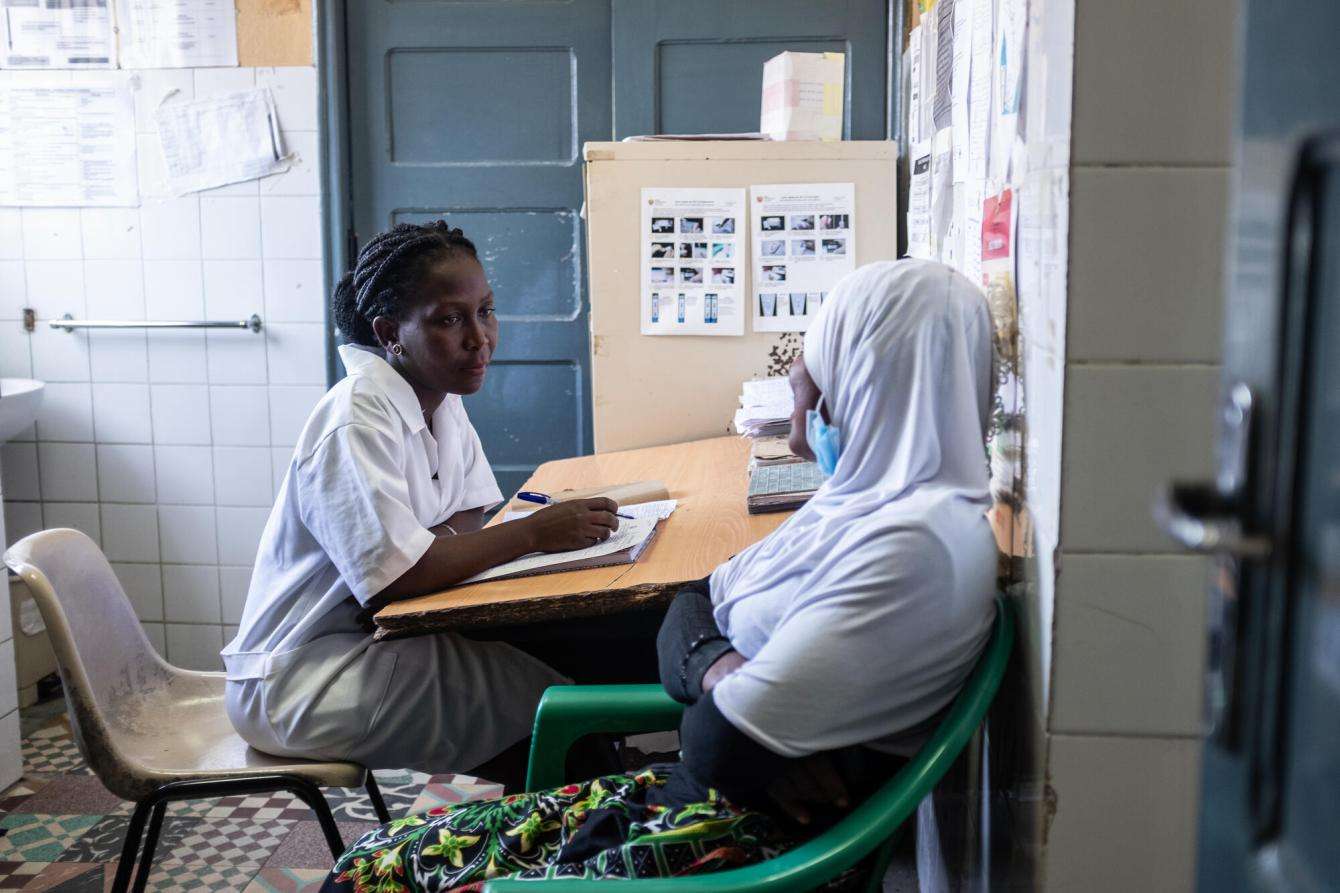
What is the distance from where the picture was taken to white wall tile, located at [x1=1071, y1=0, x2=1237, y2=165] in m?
1.01

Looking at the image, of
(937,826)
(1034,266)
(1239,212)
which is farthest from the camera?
(937,826)

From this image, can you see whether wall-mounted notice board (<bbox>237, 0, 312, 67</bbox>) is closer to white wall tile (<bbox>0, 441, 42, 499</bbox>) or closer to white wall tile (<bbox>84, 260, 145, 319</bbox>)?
white wall tile (<bbox>84, 260, 145, 319</bbox>)

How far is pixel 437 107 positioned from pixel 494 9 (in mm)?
311

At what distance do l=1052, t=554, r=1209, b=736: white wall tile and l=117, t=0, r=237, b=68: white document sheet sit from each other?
10.3ft

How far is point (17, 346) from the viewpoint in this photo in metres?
3.66

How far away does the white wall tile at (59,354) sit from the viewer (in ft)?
12.0

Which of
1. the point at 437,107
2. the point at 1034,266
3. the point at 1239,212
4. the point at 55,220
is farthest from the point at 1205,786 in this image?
the point at 55,220

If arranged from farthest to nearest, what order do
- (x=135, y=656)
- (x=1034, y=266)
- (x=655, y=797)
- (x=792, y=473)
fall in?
1. (x=792, y=473)
2. (x=135, y=656)
3. (x=655, y=797)
4. (x=1034, y=266)

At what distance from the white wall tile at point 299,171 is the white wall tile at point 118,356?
605 mm

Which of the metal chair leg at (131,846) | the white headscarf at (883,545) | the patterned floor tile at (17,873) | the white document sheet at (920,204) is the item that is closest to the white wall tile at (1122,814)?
the white headscarf at (883,545)

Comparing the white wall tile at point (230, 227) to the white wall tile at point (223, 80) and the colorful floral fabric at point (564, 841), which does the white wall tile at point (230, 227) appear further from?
the colorful floral fabric at point (564, 841)

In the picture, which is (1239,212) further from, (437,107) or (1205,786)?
(437,107)

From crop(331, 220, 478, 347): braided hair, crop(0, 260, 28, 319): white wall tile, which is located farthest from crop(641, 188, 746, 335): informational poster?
crop(0, 260, 28, 319): white wall tile

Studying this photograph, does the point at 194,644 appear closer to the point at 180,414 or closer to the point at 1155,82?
the point at 180,414
